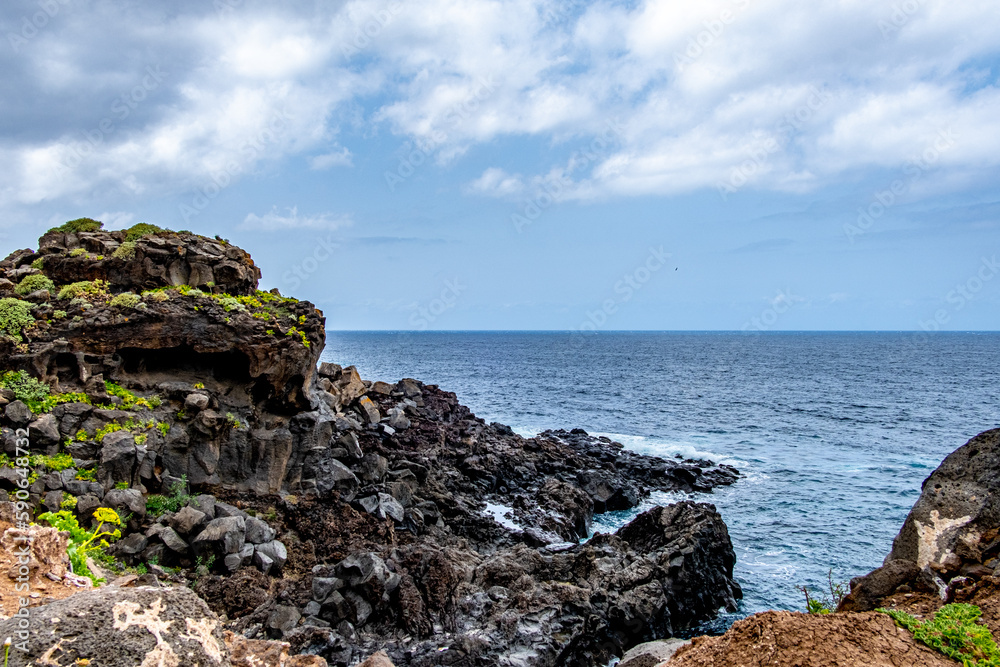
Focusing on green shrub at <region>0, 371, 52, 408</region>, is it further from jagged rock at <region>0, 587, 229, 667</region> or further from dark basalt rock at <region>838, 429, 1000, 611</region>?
dark basalt rock at <region>838, 429, 1000, 611</region>

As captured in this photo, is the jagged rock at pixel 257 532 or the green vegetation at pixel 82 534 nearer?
the green vegetation at pixel 82 534

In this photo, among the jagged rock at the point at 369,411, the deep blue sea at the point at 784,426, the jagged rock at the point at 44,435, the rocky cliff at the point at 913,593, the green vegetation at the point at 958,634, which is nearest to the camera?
the green vegetation at the point at 958,634

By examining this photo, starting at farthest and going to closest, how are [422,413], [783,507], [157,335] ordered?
[422,413]
[783,507]
[157,335]

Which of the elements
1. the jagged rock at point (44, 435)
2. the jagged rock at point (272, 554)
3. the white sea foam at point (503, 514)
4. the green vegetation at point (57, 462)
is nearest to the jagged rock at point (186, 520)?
the jagged rock at point (272, 554)

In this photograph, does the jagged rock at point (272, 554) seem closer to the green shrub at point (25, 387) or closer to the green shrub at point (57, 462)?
the green shrub at point (57, 462)

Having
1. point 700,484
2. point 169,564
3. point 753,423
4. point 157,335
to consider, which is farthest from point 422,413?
point 753,423

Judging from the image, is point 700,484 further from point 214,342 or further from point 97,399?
point 97,399

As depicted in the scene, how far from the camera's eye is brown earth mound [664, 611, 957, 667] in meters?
7.91

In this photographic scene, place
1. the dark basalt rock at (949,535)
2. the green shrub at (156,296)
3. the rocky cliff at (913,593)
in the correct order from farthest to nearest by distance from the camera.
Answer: the green shrub at (156,296) → the dark basalt rock at (949,535) → the rocky cliff at (913,593)

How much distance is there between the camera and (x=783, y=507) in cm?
3597

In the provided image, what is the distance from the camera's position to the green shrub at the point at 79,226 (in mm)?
26578

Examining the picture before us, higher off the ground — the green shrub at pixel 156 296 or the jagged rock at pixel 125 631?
the green shrub at pixel 156 296

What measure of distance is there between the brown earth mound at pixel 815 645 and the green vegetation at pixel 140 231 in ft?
88.5

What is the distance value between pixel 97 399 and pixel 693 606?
22796 millimetres
